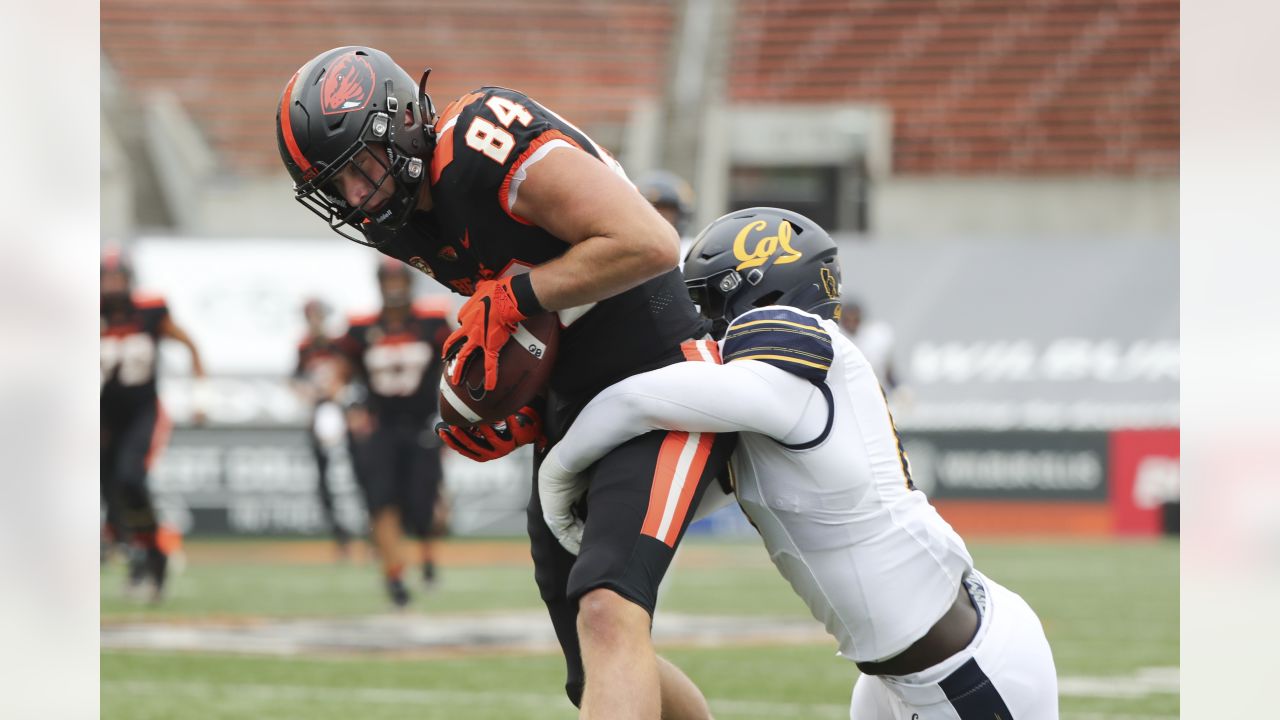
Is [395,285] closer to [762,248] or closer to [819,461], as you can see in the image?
[762,248]

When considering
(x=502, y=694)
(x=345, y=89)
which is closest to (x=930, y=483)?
(x=502, y=694)

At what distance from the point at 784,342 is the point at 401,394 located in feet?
22.2

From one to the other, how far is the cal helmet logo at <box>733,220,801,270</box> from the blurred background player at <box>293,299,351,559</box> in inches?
357

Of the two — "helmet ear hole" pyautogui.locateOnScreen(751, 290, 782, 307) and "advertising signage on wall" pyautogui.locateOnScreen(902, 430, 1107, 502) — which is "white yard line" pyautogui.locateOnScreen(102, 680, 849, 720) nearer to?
"helmet ear hole" pyautogui.locateOnScreen(751, 290, 782, 307)

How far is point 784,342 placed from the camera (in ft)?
8.70

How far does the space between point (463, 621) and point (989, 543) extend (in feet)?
21.0

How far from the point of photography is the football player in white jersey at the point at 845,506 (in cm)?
262

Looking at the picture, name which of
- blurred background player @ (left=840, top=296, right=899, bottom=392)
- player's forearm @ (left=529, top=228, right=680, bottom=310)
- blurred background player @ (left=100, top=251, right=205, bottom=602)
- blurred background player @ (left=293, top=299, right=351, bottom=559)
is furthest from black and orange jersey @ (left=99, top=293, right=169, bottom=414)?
player's forearm @ (left=529, top=228, right=680, bottom=310)

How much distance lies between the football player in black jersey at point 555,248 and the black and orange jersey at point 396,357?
632 cm

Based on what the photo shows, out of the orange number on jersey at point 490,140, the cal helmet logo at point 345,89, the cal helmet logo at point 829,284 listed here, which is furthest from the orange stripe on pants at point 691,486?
the cal helmet logo at point 345,89

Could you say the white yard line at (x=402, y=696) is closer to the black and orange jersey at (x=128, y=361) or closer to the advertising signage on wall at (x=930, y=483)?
the black and orange jersey at (x=128, y=361)

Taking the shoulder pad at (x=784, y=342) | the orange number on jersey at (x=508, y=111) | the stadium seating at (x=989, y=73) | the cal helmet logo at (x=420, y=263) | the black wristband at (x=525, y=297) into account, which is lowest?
the shoulder pad at (x=784, y=342)
